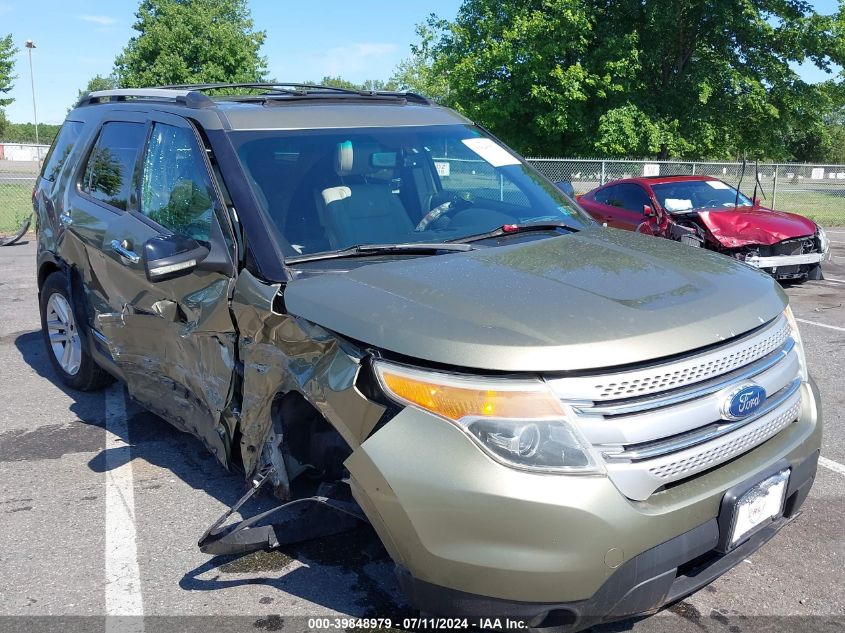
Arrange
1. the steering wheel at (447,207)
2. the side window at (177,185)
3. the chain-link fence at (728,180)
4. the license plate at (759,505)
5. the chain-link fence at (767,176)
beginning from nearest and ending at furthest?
the license plate at (759,505) < the side window at (177,185) < the steering wheel at (447,207) < the chain-link fence at (728,180) < the chain-link fence at (767,176)

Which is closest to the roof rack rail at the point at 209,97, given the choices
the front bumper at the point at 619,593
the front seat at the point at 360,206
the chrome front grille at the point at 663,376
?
the front seat at the point at 360,206

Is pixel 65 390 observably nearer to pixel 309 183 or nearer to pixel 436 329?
pixel 309 183

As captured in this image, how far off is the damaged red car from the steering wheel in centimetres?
555

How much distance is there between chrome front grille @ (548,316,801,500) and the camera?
228 cm

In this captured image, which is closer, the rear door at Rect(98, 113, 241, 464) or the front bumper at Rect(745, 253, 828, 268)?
the rear door at Rect(98, 113, 241, 464)

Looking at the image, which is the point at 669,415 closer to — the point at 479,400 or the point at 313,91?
the point at 479,400

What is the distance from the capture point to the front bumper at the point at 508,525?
219 centimetres

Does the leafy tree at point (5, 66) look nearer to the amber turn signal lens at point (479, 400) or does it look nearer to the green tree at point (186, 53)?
the green tree at point (186, 53)

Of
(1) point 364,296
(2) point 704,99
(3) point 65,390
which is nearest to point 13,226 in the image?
(3) point 65,390

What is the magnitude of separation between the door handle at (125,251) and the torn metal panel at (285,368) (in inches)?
39.8

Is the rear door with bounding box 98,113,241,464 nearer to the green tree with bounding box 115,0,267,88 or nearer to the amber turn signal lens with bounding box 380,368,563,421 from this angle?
the amber turn signal lens with bounding box 380,368,563,421

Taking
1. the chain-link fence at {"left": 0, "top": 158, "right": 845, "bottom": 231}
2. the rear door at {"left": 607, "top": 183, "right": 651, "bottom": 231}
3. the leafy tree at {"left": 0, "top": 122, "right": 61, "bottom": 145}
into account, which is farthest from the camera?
the leafy tree at {"left": 0, "top": 122, "right": 61, "bottom": 145}

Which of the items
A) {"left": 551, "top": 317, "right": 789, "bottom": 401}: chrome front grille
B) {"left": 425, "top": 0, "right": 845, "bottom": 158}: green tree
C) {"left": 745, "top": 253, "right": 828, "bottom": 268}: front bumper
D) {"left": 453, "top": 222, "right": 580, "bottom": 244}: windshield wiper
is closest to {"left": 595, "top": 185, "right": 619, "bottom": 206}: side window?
{"left": 745, "top": 253, "right": 828, "bottom": 268}: front bumper

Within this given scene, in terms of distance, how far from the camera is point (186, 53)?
40000mm
